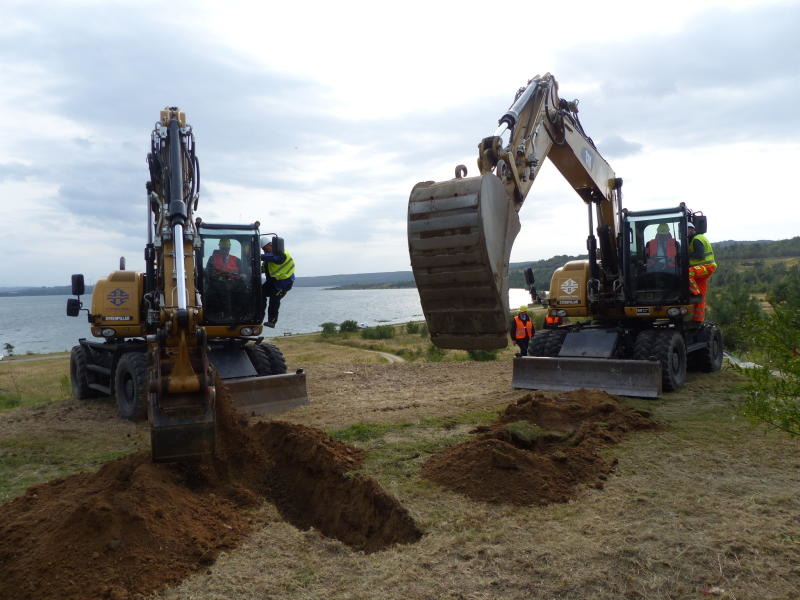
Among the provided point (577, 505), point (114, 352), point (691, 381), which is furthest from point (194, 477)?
point (691, 381)

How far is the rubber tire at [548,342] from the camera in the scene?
1164cm

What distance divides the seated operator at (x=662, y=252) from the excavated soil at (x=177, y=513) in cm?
678

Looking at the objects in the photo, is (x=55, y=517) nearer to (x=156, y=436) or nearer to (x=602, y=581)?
A: (x=156, y=436)

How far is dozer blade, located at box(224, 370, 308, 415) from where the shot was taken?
9.45 metres

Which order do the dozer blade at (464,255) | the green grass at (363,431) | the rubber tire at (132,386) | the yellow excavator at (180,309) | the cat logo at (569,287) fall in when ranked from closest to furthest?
the dozer blade at (464,255) → the yellow excavator at (180,309) → the green grass at (363,431) → the rubber tire at (132,386) → the cat logo at (569,287)

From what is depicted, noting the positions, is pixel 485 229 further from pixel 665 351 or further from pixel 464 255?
pixel 665 351

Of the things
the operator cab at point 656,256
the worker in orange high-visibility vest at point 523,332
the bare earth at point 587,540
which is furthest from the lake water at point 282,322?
the bare earth at point 587,540

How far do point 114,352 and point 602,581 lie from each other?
914 cm

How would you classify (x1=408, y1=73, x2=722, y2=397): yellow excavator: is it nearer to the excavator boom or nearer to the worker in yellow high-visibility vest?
the excavator boom

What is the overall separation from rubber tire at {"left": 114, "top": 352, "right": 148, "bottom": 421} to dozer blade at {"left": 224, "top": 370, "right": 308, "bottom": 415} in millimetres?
1221

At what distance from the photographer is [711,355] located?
12.9 metres

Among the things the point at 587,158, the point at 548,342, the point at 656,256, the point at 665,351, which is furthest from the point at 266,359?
the point at 656,256

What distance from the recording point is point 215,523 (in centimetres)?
517

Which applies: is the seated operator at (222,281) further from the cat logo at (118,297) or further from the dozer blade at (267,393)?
the cat logo at (118,297)
